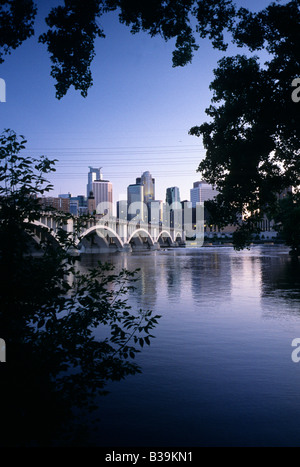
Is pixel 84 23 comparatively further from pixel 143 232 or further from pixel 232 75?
pixel 143 232

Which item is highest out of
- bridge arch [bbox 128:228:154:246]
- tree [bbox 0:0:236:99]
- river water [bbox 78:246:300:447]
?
tree [bbox 0:0:236:99]

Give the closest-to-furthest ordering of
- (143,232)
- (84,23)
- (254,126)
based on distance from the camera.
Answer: (84,23), (254,126), (143,232)

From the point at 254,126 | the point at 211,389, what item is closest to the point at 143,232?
the point at 254,126

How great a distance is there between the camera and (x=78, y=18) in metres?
7.92

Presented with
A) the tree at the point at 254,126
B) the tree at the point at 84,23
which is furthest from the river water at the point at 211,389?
the tree at the point at 84,23

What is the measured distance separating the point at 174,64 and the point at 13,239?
6320 mm

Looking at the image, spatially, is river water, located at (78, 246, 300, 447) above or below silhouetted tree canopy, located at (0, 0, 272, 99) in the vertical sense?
below

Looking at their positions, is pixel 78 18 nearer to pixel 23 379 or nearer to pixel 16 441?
pixel 23 379

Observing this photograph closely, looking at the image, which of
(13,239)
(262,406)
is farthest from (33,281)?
(262,406)

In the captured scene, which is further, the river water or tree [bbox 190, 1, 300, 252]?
tree [bbox 190, 1, 300, 252]

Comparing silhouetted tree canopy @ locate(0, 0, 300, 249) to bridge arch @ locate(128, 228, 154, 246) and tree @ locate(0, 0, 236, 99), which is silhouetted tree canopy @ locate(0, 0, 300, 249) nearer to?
tree @ locate(0, 0, 236, 99)

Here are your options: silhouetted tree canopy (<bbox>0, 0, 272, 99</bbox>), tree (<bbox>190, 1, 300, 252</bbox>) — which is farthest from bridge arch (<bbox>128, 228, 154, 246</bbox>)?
silhouetted tree canopy (<bbox>0, 0, 272, 99</bbox>)

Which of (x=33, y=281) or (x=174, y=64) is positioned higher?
(x=174, y=64)

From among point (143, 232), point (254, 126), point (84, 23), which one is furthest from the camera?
point (143, 232)
